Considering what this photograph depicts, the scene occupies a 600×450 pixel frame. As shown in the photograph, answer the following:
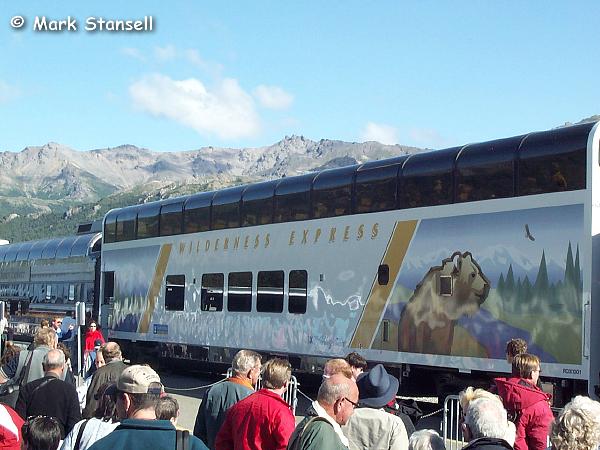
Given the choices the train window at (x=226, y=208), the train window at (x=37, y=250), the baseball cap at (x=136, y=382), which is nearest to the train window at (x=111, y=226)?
the train window at (x=226, y=208)

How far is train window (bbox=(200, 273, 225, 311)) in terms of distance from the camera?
22891mm

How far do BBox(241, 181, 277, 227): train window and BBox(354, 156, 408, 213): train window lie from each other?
3.12 meters

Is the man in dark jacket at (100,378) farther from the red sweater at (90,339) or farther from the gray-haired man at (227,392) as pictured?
the red sweater at (90,339)

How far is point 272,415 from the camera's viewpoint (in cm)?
657

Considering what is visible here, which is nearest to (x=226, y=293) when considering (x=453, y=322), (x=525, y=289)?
(x=453, y=322)

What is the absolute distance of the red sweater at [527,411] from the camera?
7.75m

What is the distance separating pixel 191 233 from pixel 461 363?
10147 mm

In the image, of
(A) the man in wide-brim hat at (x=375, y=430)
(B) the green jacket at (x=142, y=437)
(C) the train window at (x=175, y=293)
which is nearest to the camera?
(B) the green jacket at (x=142, y=437)

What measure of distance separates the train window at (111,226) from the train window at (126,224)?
183 millimetres

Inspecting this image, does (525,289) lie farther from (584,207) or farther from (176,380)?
(176,380)

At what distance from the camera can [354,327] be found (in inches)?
722

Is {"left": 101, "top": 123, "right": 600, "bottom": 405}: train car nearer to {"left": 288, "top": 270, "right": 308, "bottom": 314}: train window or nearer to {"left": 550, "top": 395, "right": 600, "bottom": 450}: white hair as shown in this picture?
{"left": 288, "top": 270, "right": 308, "bottom": 314}: train window

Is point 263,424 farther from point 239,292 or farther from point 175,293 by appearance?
point 175,293

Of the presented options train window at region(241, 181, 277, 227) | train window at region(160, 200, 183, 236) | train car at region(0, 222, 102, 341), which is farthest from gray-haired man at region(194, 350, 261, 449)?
train car at region(0, 222, 102, 341)
